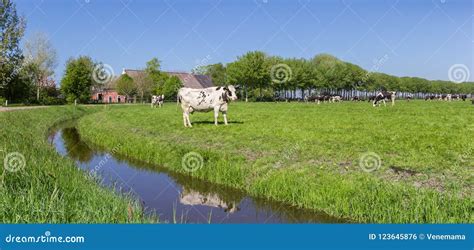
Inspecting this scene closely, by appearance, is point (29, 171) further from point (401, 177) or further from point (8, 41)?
point (8, 41)

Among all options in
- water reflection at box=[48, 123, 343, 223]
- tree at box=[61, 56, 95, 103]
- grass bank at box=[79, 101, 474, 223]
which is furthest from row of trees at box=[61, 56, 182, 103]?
water reflection at box=[48, 123, 343, 223]

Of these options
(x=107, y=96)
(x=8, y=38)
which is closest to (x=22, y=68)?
(x=8, y=38)

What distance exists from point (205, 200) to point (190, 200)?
1.32ft

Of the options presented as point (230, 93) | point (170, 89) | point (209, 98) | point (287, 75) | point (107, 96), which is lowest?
point (209, 98)

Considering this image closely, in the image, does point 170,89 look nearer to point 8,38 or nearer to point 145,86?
point 145,86

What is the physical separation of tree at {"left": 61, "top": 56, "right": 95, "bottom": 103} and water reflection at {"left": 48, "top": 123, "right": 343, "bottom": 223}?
189ft

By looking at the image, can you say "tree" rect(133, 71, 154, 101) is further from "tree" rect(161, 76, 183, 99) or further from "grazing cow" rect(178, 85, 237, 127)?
"grazing cow" rect(178, 85, 237, 127)

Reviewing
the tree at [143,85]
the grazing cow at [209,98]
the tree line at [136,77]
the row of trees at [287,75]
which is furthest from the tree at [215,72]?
the grazing cow at [209,98]

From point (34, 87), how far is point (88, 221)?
72.1 meters

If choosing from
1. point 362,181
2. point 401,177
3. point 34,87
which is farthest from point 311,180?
point 34,87

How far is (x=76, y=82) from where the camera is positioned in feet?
233

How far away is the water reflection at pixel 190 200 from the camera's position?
9539mm

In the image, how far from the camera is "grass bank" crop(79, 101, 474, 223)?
8828mm

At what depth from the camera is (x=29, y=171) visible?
10172 mm
